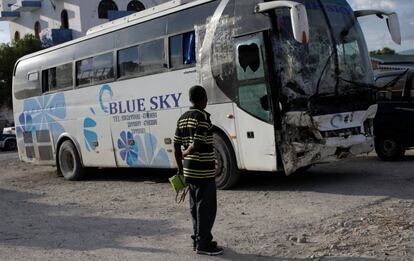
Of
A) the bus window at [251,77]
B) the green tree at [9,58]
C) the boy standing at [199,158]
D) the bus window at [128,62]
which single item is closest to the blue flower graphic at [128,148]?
the bus window at [128,62]

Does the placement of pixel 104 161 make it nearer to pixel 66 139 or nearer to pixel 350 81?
pixel 66 139

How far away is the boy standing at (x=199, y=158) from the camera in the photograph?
567 cm

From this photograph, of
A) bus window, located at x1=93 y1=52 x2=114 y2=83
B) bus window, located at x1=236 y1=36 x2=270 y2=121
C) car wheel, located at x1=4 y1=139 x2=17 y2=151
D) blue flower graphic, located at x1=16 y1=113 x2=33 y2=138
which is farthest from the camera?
car wheel, located at x1=4 y1=139 x2=17 y2=151

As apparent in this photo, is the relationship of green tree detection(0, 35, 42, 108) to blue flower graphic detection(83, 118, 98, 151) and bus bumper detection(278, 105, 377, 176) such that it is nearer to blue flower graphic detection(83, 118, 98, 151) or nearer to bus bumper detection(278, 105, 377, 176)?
blue flower graphic detection(83, 118, 98, 151)

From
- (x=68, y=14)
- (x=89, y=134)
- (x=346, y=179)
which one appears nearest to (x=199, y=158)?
(x=346, y=179)

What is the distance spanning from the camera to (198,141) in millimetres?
5645

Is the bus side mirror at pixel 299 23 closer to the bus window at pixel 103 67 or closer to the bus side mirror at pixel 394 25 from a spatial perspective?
the bus side mirror at pixel 394 25

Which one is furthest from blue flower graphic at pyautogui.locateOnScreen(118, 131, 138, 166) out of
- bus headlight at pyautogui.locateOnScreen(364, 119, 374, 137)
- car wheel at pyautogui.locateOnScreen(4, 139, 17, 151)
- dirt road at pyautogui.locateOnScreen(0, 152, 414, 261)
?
car wheel at pyautogui.locateOnScreen(4, 139, 17, 151)

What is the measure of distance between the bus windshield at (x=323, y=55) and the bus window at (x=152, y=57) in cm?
272

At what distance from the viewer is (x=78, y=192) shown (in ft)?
37.9

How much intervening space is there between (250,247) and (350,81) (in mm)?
4196

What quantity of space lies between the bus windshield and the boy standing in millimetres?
3277

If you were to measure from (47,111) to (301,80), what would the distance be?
25.5ft

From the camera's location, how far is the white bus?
28.7ft
